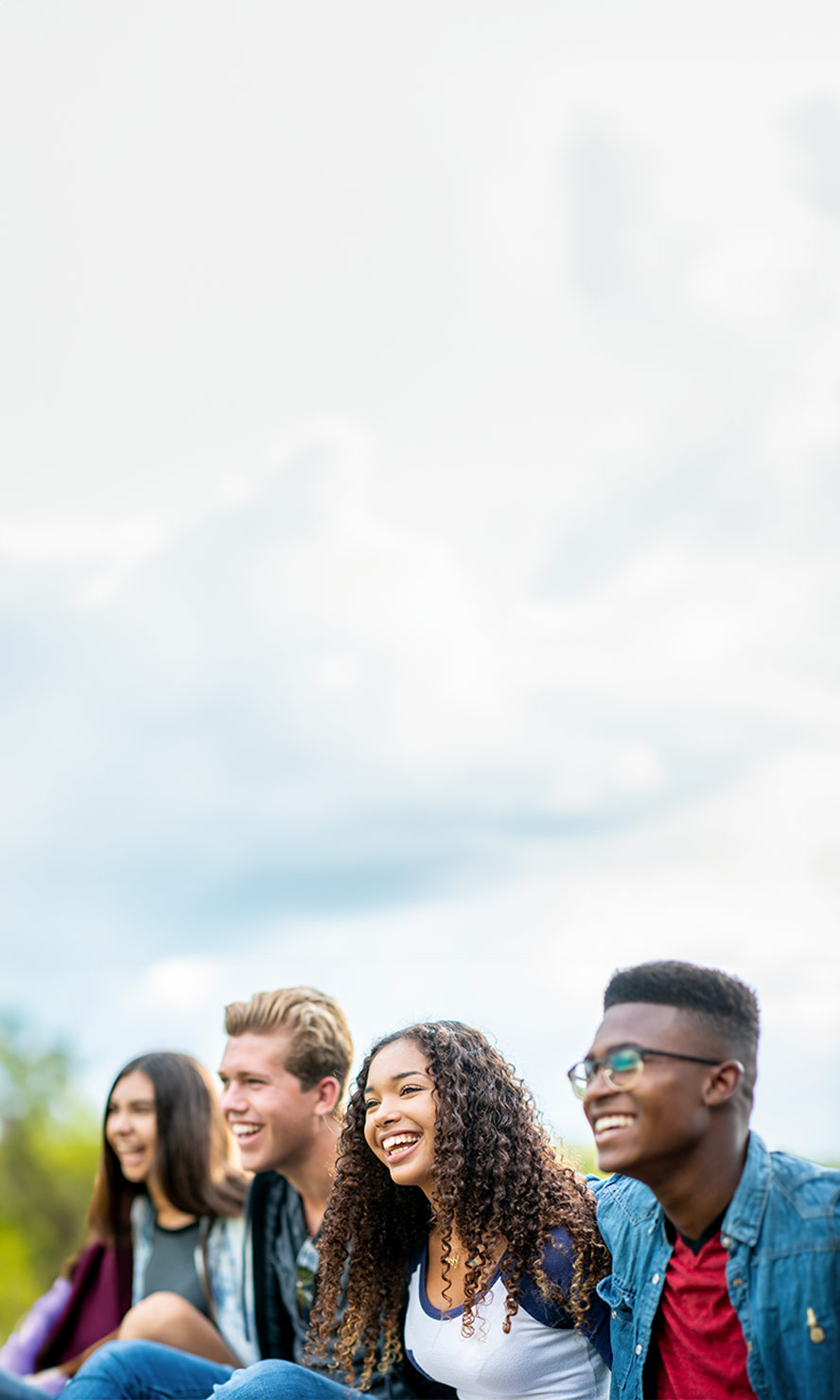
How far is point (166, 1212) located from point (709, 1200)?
11.5 ft

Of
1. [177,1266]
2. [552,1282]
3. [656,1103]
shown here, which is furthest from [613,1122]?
[177,1266]

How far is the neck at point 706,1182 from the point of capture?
304 centimetres

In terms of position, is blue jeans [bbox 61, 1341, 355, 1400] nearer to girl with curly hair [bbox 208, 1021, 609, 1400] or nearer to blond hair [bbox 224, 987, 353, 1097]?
girl with curly hair [bbox 208, 1021, 609, 1400]

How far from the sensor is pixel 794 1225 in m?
2.94

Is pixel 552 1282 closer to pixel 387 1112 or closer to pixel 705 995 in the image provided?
pixel 387 1112

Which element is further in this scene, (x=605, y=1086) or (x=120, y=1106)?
(x=120, y=1106)

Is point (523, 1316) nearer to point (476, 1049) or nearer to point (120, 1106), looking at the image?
point (476, 1049)

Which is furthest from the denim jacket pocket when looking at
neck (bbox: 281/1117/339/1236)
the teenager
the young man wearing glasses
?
neck (bbox: 281/1117/339/1236)

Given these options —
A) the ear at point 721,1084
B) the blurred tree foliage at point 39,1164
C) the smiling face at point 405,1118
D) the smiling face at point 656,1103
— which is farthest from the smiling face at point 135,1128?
the blurred tree foliage at point 39,1164

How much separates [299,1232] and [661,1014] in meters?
2.45

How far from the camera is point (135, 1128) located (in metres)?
5.98

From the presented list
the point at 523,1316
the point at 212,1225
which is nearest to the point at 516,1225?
the point at 523,1316

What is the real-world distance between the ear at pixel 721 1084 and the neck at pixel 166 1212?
3.45m

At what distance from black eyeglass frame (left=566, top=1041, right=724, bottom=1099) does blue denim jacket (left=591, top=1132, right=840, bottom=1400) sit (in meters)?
0.27
